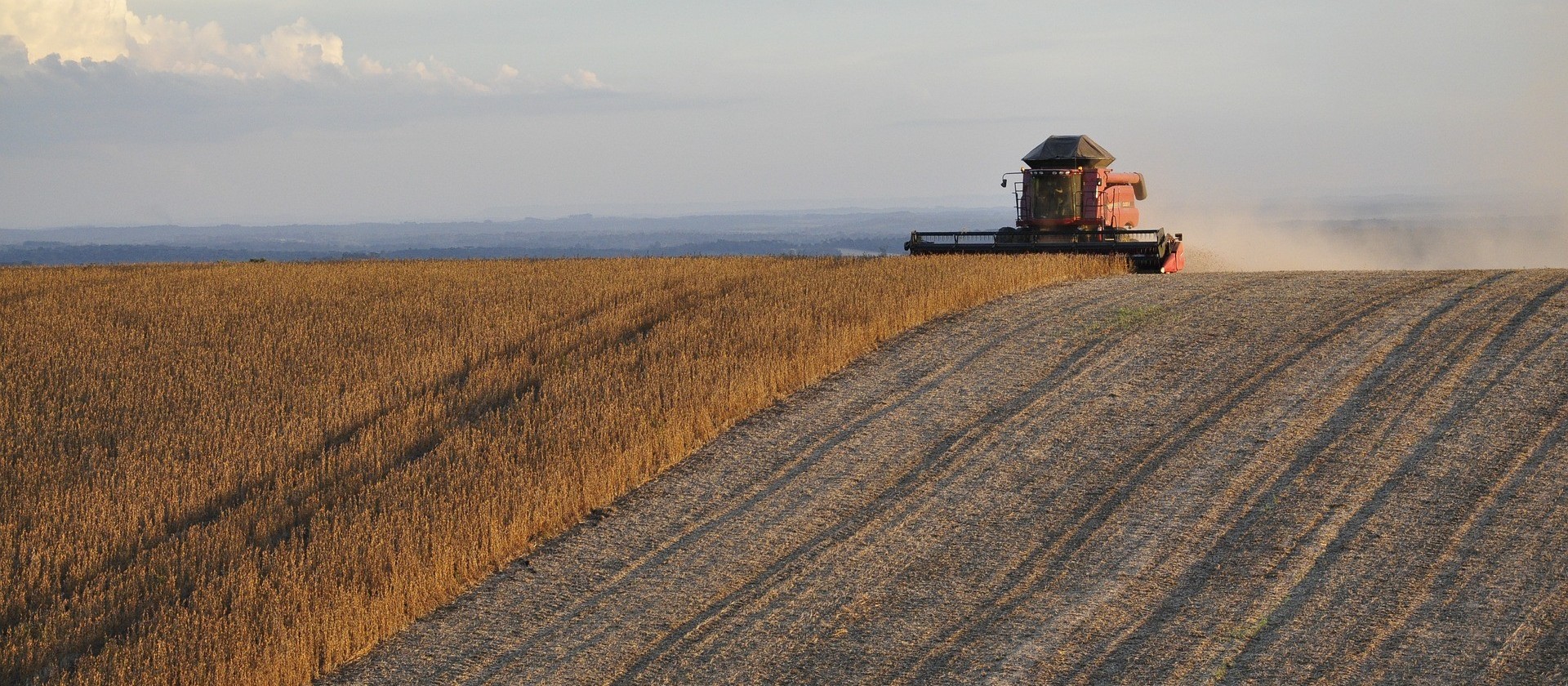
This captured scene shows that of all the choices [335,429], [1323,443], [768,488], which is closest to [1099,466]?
[1323,443]

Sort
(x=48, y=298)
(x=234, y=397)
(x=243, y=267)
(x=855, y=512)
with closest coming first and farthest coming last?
(x=855, y=512), (x=234, y=397), (x=48, y=298), (x=243, y=267)

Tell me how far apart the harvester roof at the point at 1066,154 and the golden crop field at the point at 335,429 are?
668 centimetres

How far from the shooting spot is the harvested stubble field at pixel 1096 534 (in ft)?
24.2

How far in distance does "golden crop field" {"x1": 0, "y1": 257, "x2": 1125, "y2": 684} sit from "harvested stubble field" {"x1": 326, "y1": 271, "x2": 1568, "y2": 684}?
48cm

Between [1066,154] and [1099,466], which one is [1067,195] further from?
[1099,466]

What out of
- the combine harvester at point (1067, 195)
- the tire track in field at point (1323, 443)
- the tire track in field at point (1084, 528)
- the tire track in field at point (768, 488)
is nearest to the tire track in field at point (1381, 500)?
the tire track in field at point (1323, 443)

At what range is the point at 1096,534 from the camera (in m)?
9.02

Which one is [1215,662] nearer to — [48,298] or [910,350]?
[910,350]

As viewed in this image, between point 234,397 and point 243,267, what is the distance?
1380cm

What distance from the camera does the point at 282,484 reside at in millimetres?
10172

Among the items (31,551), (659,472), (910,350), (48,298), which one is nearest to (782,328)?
(910,350)

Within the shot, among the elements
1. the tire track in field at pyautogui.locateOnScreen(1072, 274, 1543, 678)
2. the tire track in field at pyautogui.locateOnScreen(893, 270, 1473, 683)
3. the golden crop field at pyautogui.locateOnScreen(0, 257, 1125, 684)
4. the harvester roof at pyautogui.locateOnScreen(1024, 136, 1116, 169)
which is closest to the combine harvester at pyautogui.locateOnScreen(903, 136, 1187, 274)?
the harvester roof at pyautogui.locateOnScreen(1024, 136, 1116, 169)

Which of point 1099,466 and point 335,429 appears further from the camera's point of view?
point 335,429

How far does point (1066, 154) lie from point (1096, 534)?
19.5 meters
